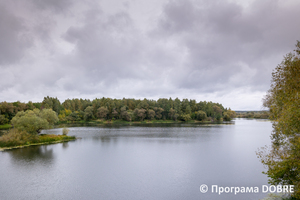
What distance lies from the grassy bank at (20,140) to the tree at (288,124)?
45.2m

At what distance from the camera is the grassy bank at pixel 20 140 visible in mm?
39562

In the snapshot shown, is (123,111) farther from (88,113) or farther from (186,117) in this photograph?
(186,117)

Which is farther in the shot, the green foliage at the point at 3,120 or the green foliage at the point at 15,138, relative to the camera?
the green foliage at the point at 3,120

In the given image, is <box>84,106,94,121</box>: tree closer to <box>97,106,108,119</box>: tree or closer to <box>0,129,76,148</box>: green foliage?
<box>97,106,108,119</box>: tree

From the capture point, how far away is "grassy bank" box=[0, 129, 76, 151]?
39.6 meters

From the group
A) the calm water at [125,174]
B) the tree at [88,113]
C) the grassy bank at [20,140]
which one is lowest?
the calm water at [125,174]

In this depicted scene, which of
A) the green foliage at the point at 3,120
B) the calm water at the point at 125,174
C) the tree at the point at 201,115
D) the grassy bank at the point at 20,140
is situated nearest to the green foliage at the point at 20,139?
the grassy bank at the point at 20,140

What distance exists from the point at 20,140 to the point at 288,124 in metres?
47.4

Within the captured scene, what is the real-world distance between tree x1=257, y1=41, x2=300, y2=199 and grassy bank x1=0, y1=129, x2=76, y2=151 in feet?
148

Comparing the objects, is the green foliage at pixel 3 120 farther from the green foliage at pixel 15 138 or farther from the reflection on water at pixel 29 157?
the reflection on water at pixel 29 157

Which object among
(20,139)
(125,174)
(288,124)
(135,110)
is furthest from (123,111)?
(288,124)

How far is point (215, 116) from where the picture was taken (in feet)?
494

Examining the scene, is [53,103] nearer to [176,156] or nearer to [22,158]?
[22,158]

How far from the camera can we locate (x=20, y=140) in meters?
41.3
